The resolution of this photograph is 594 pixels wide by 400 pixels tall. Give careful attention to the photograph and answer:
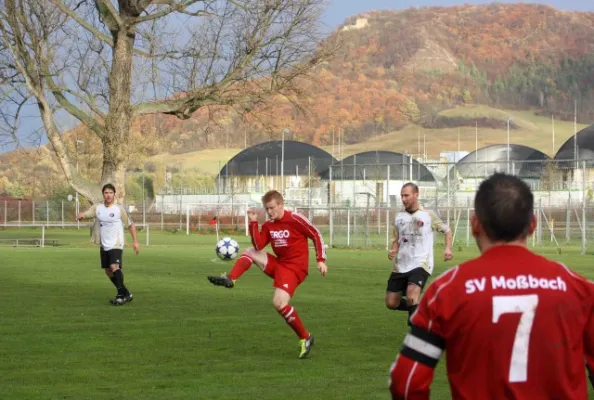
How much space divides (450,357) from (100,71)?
1663 inches

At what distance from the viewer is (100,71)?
147 ft

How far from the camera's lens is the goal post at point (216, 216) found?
6825cm

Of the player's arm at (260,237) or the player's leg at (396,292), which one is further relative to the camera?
the player's leg at (396,292)

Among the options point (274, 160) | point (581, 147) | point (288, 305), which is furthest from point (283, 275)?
point (274, 160)

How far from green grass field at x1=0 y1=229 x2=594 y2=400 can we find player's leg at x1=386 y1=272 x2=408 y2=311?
46 centimetres

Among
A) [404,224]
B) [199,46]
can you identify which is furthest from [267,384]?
[199,46]

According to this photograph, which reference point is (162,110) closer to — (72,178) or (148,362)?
(72,178)

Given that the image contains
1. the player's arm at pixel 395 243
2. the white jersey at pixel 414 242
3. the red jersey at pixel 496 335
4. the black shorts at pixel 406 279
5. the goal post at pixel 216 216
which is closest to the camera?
the red jersey at pixel 496 335

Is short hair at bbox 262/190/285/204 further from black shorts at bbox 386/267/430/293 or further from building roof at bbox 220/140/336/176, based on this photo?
building roof at bbox 220/140/336/176

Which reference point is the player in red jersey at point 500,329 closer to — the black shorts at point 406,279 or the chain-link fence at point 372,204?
the black shorts at point 406,279

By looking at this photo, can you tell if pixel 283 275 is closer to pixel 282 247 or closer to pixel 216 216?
pixel 282 247

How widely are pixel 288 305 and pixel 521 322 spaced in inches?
316

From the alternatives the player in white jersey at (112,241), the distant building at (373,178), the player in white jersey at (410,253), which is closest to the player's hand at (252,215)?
the player in white jersey at (410,253)

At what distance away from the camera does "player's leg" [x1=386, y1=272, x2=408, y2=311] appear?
1302 cm
